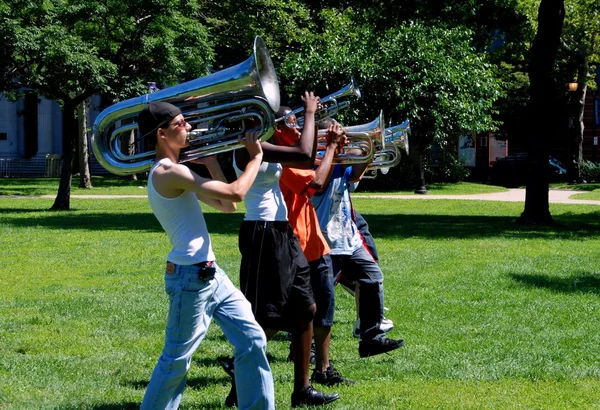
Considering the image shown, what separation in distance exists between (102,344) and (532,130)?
43.4 ft

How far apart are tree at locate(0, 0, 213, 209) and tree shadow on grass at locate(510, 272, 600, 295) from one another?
1077cm

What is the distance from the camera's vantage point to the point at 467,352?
6.94m

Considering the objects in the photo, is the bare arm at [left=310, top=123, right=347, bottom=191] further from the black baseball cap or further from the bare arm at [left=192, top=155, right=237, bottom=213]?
the black baseball cap

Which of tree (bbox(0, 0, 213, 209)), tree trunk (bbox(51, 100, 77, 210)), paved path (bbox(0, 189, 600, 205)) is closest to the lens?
tree (bbox(0, 0, 213, 209))

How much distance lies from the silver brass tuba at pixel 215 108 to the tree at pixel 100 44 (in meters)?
14.7

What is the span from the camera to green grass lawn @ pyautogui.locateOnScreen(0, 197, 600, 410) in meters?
5.82

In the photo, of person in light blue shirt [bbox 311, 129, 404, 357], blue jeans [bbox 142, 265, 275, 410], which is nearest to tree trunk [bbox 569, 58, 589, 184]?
person in light blue shirt [bbox 311, 129, 404, 357]

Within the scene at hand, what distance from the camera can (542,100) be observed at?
18.8 m

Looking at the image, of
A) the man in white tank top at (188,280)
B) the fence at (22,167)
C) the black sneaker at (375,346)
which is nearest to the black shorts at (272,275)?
the man in white tank top at (188,280)

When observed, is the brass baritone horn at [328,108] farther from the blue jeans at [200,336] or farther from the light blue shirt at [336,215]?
the blue jeans at [200,336]

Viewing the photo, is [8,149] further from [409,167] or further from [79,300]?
[79,300]

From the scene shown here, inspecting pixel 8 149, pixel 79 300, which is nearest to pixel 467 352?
pixel 79 300

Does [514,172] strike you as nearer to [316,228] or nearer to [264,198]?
[316,228]

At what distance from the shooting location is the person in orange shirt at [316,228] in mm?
5668
